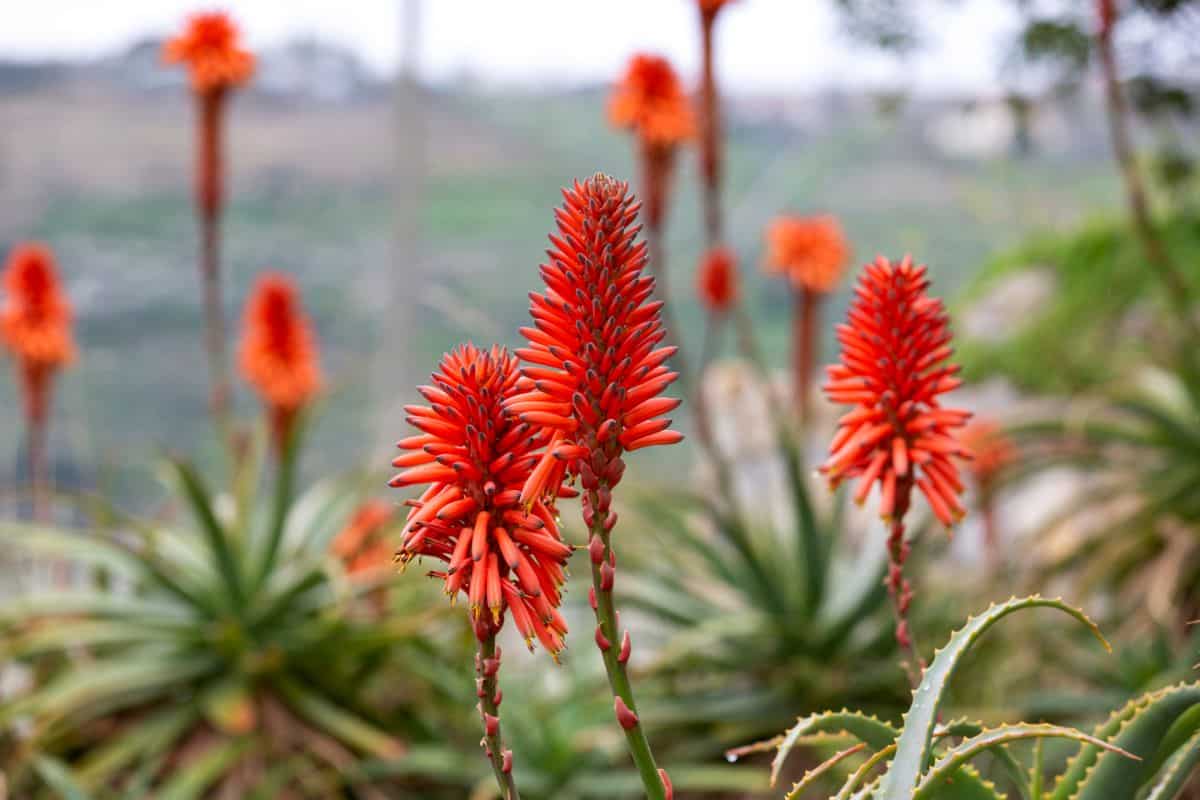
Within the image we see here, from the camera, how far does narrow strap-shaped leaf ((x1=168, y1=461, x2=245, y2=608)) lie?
7.73 feet

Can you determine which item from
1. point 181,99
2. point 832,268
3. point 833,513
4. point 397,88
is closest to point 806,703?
point 833,513

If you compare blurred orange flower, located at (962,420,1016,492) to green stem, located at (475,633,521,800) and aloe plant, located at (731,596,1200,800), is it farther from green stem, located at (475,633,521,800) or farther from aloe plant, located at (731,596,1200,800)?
green stem, located at (475,633,521,800)

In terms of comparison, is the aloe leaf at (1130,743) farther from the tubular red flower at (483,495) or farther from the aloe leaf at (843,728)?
the tubular red flower at (483,495)

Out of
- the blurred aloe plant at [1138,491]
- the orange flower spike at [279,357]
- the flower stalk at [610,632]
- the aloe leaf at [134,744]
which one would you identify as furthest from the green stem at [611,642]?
the orange flower spike at [279,357]

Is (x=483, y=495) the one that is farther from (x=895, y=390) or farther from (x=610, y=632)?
(x=895, y=390)

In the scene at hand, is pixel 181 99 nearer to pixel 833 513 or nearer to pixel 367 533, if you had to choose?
pixel 367 533

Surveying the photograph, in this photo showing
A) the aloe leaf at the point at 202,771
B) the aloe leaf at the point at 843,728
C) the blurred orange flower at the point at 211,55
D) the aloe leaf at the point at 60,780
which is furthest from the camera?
the blurred orange flower at the point at 211,55

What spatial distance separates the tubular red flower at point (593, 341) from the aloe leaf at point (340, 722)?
5.49 ft

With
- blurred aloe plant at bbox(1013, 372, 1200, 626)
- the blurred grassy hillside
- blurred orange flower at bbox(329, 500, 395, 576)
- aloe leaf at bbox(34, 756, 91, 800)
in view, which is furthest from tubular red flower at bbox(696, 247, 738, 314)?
aloe leaf at bbox(34, 756, 91, 800)

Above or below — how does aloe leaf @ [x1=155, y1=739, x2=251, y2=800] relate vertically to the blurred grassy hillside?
below

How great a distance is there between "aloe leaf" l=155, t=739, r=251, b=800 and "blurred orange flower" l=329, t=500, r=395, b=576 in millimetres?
436

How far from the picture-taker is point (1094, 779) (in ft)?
2.40

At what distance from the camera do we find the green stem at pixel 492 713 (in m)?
0.60

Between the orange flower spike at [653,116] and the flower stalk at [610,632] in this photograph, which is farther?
the orange flower spike at [653,116]
